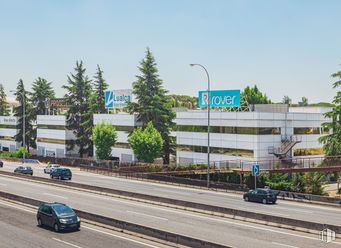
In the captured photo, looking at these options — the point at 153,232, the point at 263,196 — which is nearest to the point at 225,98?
the point at 263,196

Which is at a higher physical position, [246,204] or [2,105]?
[2,105]

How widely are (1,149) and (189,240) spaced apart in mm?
119013

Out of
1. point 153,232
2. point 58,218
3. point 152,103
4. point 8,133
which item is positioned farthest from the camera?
point 8,133

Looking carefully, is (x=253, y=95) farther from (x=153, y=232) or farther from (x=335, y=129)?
(x=153, y=232)

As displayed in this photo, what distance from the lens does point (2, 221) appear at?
1219 inches

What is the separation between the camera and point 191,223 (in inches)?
1166

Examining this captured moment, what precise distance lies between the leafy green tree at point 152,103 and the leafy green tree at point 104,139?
19.6 ft

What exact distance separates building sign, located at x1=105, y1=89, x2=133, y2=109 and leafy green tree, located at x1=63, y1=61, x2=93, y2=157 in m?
10.6

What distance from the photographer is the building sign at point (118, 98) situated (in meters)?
88.8

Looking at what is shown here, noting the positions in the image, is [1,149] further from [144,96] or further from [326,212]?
[326,212]

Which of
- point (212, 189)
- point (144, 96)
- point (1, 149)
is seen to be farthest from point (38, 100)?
point (212, 189)

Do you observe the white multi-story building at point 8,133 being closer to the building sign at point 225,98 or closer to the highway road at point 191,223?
the building sign at point 225,98

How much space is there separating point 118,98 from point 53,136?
25.2 m

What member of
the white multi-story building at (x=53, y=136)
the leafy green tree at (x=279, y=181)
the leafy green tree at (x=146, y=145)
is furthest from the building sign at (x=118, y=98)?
the leafy green tree at (x=279, y=181)
